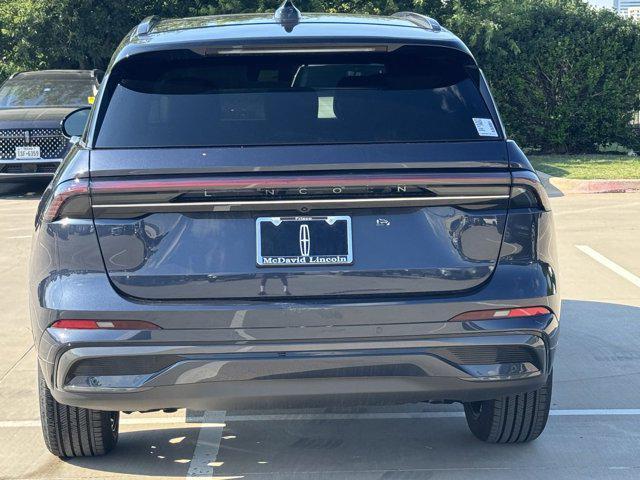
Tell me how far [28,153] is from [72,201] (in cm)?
1053

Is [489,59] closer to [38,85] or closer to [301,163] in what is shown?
[38,85]

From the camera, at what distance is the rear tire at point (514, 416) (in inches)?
179

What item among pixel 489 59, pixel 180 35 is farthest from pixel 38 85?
pixel 180 35

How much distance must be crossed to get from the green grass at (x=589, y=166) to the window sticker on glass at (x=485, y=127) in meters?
11.4

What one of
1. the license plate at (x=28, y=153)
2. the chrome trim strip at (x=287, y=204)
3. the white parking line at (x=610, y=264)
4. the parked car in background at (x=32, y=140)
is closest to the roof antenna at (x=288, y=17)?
the chrome trim strip at (x=287, y=204)

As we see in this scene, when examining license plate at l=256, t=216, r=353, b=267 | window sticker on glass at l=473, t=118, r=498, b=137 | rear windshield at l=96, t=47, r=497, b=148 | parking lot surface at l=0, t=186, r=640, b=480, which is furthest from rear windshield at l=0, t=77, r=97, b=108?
license plate at l=256, t=216, r=353, b=267

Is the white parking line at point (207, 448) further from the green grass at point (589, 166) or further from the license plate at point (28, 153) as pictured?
the green grass at point (589, 166)

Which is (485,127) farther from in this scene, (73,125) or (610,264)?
(610,264)

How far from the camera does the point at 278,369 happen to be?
3811 mm

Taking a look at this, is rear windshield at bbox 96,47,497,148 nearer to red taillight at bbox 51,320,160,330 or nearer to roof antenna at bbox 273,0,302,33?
roof antenna at bbox 273,0,302,33

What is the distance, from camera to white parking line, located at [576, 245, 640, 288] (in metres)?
8.73

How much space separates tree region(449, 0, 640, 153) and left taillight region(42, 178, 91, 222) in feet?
50.8

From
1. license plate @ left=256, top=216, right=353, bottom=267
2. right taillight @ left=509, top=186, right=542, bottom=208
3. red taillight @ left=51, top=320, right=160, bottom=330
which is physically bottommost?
red taillight @ left=51, top=320, right=160, bottom=330

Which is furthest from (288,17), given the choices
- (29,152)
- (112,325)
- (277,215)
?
(29,152)
